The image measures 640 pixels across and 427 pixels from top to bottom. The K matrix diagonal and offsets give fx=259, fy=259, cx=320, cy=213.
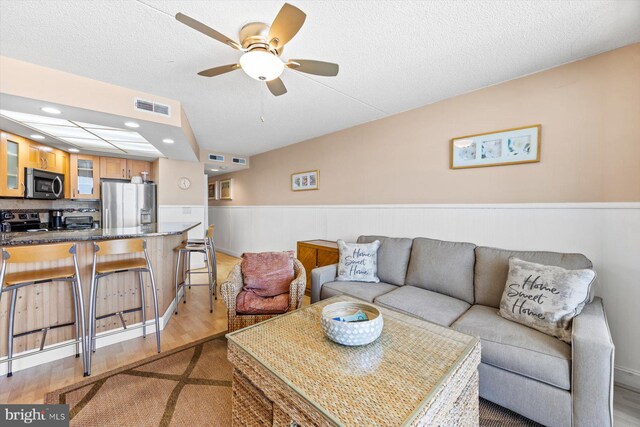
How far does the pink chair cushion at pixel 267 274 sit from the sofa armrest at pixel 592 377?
6.15 feet

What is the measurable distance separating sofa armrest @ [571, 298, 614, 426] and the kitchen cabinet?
6.25m

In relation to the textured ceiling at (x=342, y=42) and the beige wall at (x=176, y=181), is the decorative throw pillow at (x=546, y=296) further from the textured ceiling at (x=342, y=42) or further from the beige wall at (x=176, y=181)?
the beige wall at (x=176, y=181)

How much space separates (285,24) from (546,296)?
7.30ft

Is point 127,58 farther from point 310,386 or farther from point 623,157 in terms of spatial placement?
point 623,157

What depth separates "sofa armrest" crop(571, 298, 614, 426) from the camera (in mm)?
1243

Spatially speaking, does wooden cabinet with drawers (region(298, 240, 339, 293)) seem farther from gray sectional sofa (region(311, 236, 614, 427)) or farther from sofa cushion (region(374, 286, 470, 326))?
sofa cushion (region(374, 286, 470, 326))

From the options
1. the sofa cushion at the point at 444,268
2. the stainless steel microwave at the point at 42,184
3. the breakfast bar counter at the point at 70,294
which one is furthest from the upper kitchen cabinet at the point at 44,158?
the sofa cushion at the point at 444,268

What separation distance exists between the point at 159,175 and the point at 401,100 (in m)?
4.25

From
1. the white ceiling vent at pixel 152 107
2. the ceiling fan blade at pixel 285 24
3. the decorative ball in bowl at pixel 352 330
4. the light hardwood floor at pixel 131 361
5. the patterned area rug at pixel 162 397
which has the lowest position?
the patterned area rug at pixel 162 397

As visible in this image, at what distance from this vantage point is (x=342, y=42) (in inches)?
70.4

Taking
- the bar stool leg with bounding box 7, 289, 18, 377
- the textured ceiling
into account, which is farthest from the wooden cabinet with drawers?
the bar stool leg with bounding box 7, 289, 18, 377

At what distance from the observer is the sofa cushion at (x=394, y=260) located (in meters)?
2.58

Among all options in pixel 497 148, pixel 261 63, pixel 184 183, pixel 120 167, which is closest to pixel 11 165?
pixel 120 167

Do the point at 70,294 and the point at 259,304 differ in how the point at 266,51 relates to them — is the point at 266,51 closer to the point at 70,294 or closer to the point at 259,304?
the point at 259,304
